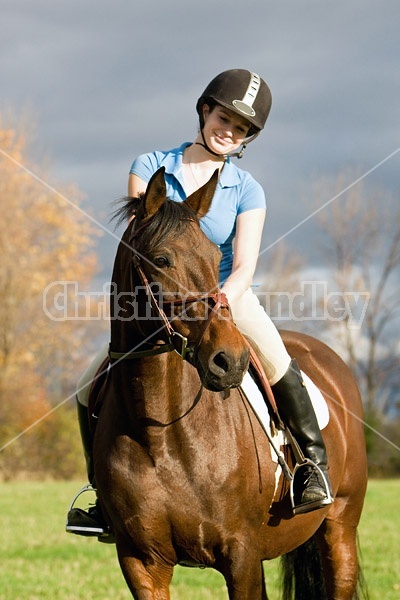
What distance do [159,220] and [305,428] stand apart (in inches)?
73.5

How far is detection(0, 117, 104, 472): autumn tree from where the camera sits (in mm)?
33062

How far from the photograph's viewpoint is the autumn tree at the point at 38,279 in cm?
3306

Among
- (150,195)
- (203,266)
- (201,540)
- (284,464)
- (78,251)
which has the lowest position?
(201,540)

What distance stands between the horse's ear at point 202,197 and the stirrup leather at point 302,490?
1.81 metres

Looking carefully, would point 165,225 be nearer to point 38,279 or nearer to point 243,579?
point 243,579

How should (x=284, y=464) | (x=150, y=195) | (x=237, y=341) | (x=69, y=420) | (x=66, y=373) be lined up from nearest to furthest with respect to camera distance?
1. (x=237, y=341)
2. (x=150, y=195)
3. (x=284, y=464)
4. (x=69, y=420)
5. (x=66, y=373)

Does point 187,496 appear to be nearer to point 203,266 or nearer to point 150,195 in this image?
point 203,266

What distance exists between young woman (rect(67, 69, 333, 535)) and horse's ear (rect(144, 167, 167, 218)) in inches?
22.9

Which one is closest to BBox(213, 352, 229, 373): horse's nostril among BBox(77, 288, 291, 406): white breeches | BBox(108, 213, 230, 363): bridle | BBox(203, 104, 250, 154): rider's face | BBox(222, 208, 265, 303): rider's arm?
BBox(108, 213, 230, 363): bridle

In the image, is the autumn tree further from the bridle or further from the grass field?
the bridle

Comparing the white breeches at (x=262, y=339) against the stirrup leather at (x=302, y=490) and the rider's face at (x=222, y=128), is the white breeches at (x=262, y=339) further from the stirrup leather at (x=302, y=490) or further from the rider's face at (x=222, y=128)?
the rider's face at (x=222, y=128)

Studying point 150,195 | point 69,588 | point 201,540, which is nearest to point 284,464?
point 201,540

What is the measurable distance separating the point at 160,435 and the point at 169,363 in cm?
40

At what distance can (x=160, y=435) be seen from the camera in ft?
14.6
